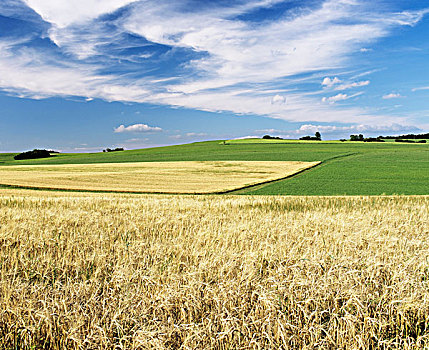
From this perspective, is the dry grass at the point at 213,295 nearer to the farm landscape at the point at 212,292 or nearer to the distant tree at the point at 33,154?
the farm landscape at the point at 212,292

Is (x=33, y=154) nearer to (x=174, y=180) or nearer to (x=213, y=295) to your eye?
(x=174, y=180)

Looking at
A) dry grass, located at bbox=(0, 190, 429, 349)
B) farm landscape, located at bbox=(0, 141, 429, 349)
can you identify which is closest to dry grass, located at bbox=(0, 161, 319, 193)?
farm landscape, located at bbox=(0, 141, 429, 349)

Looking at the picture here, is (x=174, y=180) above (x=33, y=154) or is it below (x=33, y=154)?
below

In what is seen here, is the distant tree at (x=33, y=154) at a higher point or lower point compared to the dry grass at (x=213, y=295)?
higher

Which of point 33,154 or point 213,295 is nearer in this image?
point 213,295

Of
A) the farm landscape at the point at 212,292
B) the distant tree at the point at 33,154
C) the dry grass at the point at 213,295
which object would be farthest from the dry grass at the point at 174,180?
the distant tree at the point at 33,154

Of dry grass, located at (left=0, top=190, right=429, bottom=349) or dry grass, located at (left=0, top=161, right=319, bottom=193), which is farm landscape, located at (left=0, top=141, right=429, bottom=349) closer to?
dry grass, located at (left=0, top=190, right=429, bottom=349)

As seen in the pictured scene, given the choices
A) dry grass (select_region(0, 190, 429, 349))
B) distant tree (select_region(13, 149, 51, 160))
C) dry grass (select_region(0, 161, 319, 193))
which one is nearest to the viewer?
dry grass (select_region(0, 190, 429, 349))

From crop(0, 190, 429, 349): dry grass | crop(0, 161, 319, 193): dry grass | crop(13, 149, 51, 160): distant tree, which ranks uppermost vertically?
crop(13, 149, 51, 160): distant tree

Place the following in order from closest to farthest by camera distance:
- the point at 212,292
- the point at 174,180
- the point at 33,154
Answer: the point at 212,292 → the point at 174,180 → the point at 33,154

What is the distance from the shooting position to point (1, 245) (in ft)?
24.9

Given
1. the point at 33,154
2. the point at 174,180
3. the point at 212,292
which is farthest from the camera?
the point at 33,154

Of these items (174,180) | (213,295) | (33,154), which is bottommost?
(213,295)

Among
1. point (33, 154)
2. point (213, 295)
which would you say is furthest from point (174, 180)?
point (33, 154)
